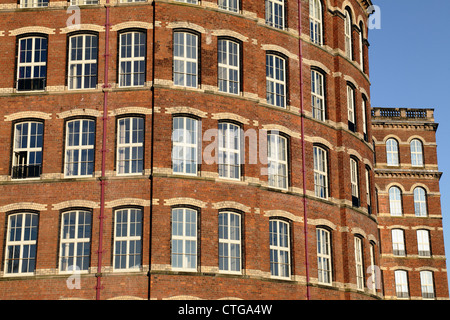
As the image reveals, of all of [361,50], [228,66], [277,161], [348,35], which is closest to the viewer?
[228,66]

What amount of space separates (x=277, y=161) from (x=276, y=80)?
385 centimetres

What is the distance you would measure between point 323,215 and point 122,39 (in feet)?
40.1

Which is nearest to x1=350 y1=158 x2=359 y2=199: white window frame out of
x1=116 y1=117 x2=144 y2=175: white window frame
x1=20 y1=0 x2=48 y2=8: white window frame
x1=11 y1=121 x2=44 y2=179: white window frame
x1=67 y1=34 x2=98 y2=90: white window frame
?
x1=116 y1=117 x2=144 y2=175: white window frame

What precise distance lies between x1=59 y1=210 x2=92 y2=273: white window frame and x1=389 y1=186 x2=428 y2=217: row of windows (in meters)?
32.9

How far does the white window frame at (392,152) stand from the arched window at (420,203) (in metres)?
2.84

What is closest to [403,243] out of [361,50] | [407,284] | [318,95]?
[407,284]

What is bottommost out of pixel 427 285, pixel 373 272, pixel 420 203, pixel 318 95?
pixel 373 272

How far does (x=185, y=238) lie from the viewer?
3069cm

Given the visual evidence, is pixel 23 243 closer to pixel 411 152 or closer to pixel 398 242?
pixel 398 242

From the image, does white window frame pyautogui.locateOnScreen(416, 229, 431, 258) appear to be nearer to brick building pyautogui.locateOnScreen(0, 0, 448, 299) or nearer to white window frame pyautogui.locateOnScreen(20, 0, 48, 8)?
brick building pyautogui.locateOnScreen(0, 0, 448, 299)

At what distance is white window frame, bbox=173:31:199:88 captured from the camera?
32.4m

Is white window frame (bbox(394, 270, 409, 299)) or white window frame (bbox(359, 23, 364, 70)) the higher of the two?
white window frame (bbox(359, 23, 364, 70))

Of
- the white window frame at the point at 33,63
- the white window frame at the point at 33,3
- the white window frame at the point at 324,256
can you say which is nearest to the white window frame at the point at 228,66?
the white window frame at the point at 33,63

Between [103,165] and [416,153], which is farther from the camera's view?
[416,153]
